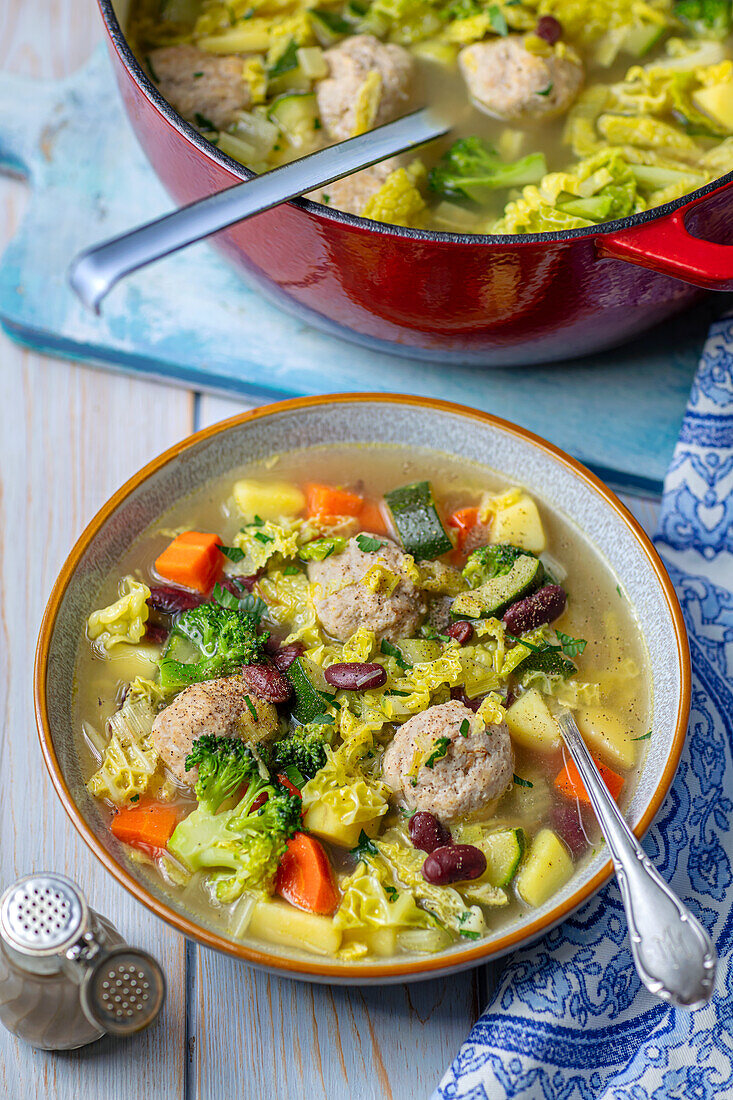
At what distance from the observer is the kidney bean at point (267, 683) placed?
2615mm

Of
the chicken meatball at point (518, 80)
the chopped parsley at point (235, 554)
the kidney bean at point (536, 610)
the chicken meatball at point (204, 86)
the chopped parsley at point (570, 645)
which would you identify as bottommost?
the chopped parsley at point (570, 645)

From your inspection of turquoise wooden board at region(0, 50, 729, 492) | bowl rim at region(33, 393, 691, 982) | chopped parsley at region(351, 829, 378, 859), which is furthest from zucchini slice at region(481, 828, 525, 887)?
turquoise wooden board at region(0, 50, 729, 492)

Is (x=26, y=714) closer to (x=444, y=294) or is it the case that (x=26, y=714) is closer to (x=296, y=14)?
(x=444, y=294)

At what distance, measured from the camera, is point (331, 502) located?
3049 mm

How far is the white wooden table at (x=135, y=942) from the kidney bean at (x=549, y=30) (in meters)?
1.63

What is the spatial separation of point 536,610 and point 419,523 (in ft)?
1.37

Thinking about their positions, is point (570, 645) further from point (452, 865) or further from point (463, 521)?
point (452, 865)

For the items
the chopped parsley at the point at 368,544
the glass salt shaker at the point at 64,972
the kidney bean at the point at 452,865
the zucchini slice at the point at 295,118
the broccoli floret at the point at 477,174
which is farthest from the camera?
the zucchini slice at the point at 295,118

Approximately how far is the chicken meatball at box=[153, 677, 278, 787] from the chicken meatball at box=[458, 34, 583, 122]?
7.20 feet

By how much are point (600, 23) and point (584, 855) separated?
9.42ft

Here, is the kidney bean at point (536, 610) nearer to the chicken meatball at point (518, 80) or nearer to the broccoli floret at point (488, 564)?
the broccoli floret at point (488, 564)

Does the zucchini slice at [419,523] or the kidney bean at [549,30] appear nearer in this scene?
the zucchini slice at [419,523]

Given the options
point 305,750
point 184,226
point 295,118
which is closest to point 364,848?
point 305,750

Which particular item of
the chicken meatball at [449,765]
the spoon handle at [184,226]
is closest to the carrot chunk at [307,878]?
the chicken meatball at [449,765]
